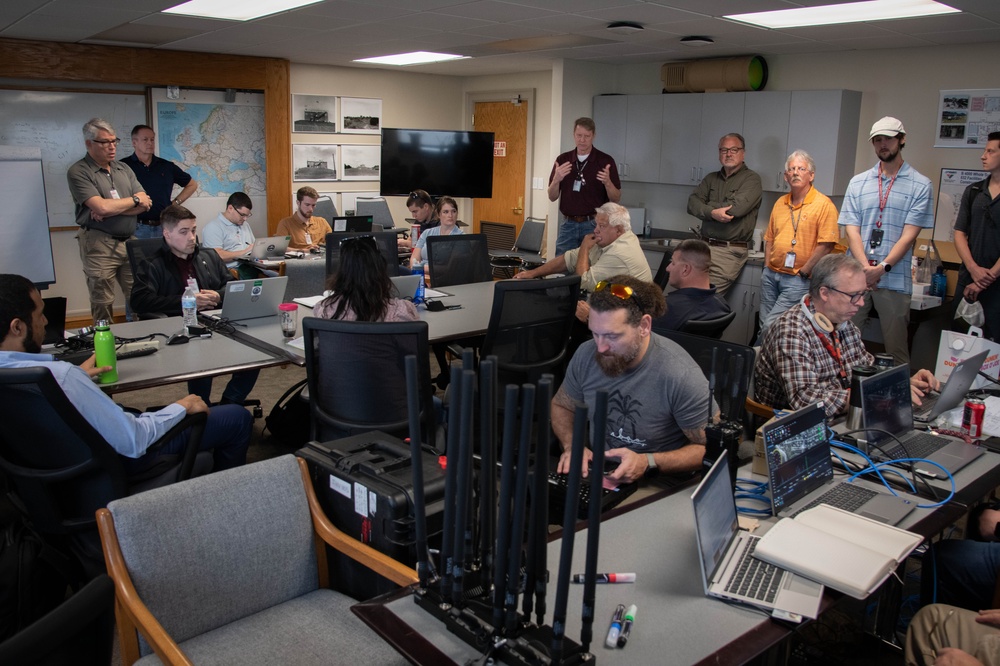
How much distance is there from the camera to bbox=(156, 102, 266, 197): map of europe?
7.76 meters

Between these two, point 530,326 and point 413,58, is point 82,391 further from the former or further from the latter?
point 413,58

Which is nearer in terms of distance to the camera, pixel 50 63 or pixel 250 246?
pixel 250 246

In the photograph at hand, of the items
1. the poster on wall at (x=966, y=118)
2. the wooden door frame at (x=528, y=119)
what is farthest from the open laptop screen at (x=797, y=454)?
the wooden door frame at (x=528, y=119)

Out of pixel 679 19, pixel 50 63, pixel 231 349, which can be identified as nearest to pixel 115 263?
pixel 50 63

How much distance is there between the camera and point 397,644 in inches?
60.1

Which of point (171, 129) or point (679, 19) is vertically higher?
point (679, 19)

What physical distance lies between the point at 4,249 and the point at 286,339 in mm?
3756

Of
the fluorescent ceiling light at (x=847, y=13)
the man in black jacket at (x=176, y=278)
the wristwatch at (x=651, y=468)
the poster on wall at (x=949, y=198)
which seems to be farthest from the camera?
the poster on wall at (x=949, y=198)

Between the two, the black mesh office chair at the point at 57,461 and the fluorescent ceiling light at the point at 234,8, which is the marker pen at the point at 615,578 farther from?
the fluorescent ceiling light at the point at 234,8

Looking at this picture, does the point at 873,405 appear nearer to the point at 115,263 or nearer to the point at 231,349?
the point at 231,349

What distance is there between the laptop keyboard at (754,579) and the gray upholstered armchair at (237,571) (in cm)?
74

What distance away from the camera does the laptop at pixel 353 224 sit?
645cm

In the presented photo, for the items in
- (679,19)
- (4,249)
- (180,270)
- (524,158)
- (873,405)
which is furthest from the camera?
(524,158)

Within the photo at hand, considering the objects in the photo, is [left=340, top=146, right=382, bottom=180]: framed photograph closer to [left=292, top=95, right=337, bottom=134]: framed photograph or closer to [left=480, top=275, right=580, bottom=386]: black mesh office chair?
[left=292, top=95, right=337, bottom=134]: framed photograph
